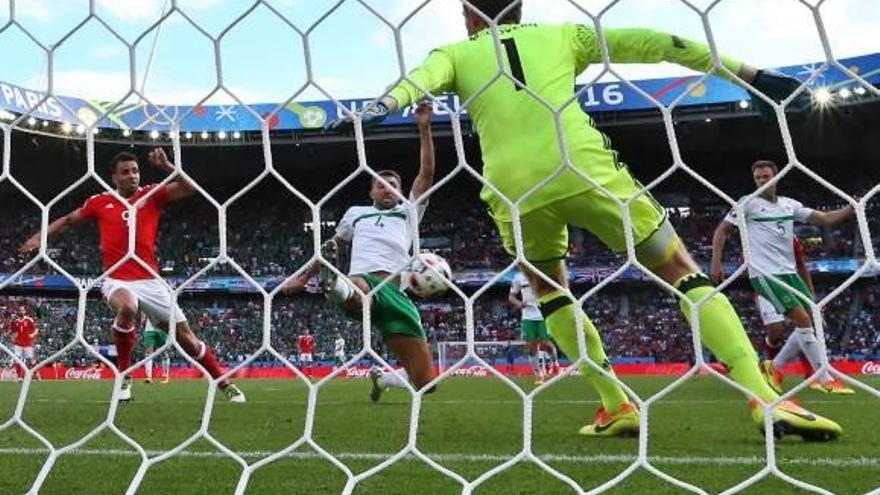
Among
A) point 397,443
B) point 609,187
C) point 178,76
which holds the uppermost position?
point 178,76

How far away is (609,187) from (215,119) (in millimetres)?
20117

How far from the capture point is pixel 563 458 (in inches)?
100

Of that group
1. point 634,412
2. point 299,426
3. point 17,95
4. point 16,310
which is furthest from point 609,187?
point 16,310

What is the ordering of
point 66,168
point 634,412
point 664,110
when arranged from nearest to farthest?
1. point 664,110
2. point 634,412
3. point 66,168

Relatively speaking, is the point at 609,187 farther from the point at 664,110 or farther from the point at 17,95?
the point at 17,95

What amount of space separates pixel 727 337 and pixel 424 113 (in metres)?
1.07

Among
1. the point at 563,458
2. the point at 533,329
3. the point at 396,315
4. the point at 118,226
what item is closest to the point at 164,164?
the point at 563,458

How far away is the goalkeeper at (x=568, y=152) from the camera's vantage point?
8.05 ft

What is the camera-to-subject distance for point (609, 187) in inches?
102

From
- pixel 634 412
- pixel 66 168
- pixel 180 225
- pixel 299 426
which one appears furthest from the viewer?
pixel 180 225

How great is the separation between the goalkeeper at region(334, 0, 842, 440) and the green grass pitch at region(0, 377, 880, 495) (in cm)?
27

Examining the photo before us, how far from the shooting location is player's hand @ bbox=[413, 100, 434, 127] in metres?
2.31

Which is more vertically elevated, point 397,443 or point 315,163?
point 315,163

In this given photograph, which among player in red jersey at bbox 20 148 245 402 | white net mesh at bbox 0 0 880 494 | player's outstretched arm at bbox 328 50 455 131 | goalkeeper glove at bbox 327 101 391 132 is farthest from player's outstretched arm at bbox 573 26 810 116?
player in red jersey at bbox 20 148 245 402
